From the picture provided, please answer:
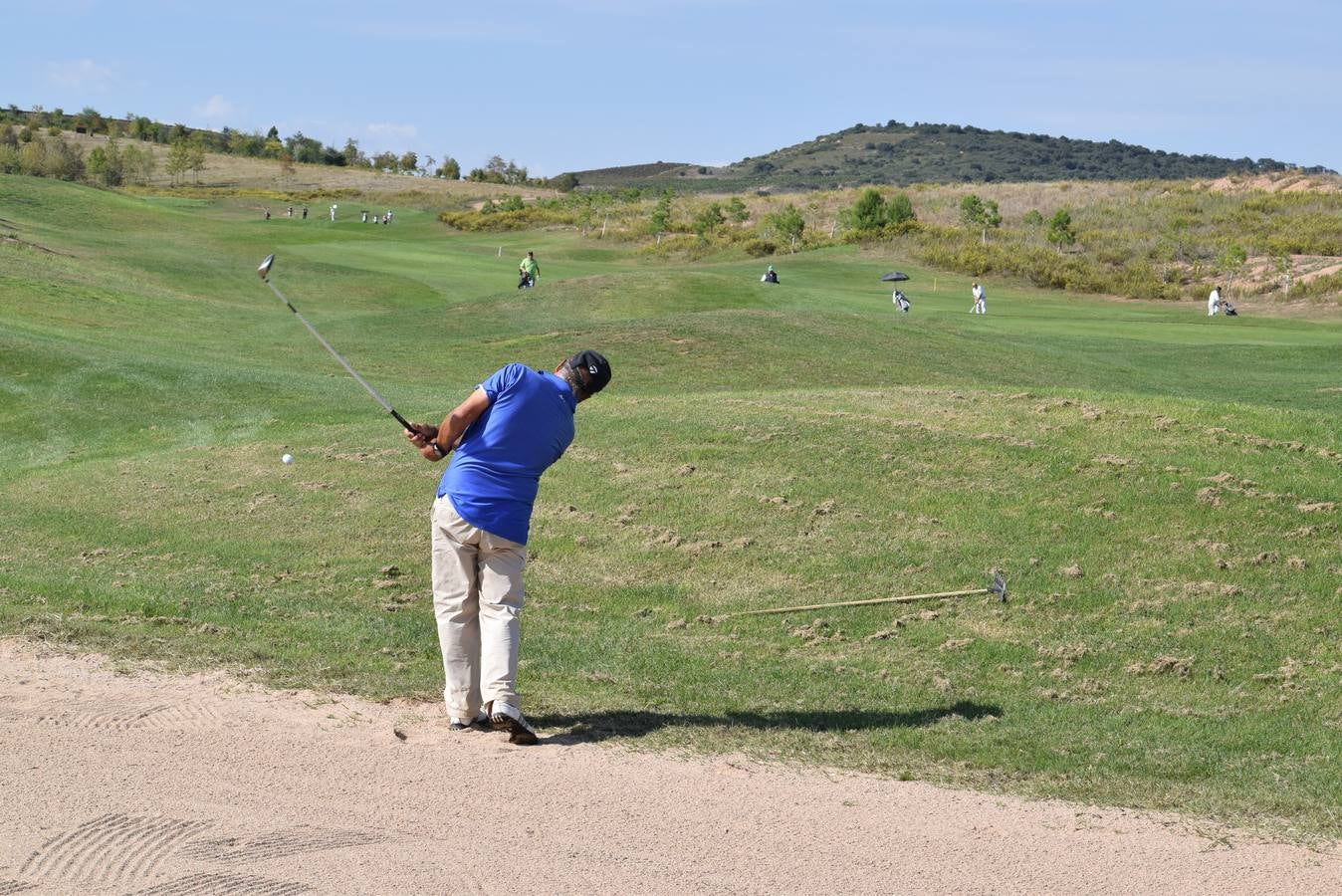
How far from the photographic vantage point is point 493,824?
7.20 meters

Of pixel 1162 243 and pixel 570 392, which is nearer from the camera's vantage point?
pixel 570 392

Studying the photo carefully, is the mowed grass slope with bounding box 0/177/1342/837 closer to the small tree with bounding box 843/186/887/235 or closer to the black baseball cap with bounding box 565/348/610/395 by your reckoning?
the black baseball cap with bounding box 565/348/610/395

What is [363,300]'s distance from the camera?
5031 cm

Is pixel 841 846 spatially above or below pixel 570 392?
below

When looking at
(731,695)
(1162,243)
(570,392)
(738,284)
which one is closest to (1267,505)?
(731,695)

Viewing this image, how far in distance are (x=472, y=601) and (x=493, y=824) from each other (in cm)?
218

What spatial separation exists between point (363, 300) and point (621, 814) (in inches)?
1760

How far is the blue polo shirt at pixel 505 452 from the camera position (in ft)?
29.2

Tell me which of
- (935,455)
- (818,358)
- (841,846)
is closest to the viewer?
(841,846)

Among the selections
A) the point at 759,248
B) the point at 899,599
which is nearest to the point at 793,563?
the point at 899,599

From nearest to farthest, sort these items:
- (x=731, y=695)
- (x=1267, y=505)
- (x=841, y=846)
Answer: (x=841, y=846), (x=731, y=695), (x=1267, y=505)

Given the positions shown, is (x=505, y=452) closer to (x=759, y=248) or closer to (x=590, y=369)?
(x=590, y=369)

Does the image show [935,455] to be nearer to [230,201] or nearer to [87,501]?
[87,501]

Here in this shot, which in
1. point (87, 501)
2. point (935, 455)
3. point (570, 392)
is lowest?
point (87, 501)
